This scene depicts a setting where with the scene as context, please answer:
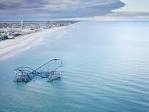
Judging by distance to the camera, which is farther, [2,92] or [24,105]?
[2,92]

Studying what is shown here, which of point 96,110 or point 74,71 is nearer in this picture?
point 96,110

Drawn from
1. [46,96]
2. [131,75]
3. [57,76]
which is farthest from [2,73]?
[131,75]

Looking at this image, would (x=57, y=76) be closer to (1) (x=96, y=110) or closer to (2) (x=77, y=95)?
(2) (x=77, y=95)

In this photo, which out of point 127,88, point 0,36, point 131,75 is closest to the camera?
point 127,88

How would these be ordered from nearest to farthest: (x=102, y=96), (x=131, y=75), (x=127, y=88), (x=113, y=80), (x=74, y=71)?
1. (x=102, y=96)
2. (x=127, y=88)
3. (x=113, y=80)
4. (x=131, y=75)
5. (x=74, y=71)

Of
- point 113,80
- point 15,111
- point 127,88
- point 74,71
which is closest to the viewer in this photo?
point 15,111

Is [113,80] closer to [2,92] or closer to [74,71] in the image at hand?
[74,71]

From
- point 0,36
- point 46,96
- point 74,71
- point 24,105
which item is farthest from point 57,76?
point 0,36

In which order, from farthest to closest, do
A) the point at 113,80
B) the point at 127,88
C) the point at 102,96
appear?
1. the point at 113,80
2. the point at 127,88
3. the point at 102,96
